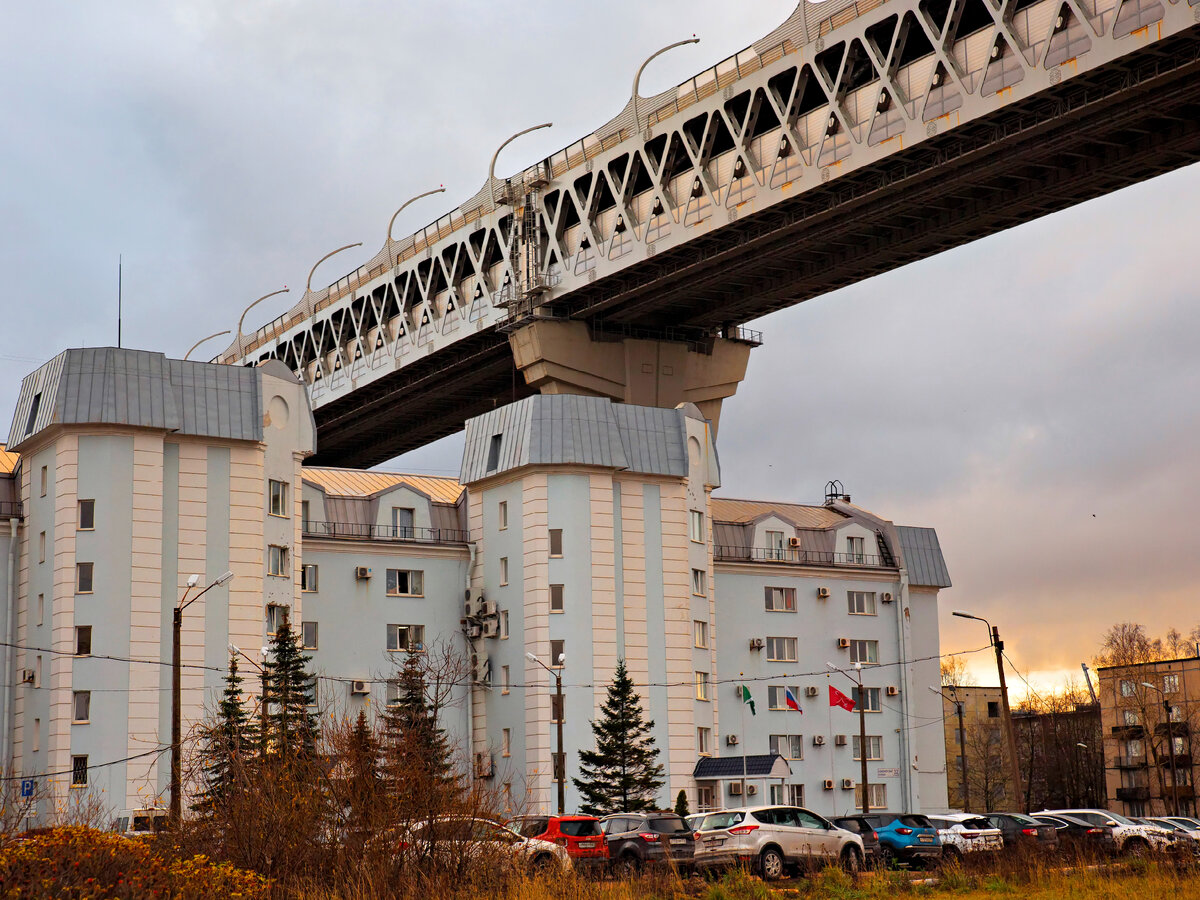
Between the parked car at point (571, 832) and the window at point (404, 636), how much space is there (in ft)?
73.3

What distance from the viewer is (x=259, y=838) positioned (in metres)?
23.9

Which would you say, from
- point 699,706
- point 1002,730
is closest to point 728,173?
point 699,706

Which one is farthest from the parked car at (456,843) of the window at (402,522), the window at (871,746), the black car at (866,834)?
the window at (871,746)

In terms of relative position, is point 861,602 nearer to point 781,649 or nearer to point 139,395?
point 781,649

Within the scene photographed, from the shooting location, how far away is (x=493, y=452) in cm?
6147

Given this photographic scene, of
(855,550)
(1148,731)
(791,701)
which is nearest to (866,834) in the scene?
(791,701)

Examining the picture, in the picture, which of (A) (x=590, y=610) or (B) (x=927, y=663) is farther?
(B) (x=927, y=663)

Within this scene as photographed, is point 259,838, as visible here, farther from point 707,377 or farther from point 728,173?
point 707,377

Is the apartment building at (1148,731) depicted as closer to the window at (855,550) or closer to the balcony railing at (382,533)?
the window at (855,550)

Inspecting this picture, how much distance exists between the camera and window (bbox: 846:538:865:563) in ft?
239

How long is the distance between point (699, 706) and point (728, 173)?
19.6 meters

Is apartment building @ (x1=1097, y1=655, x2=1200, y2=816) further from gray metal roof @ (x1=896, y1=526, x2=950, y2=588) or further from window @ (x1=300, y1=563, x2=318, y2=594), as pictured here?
window @ (x1=300, y1=563, x2=318, y2=594)

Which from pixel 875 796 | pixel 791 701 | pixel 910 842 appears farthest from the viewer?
pixel 875 796

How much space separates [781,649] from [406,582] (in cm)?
1680
